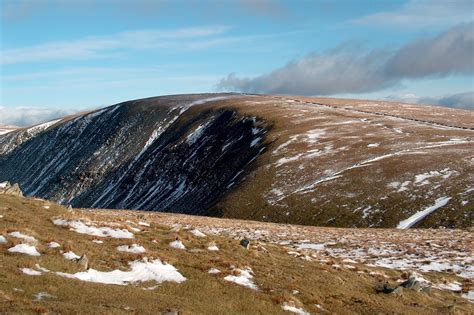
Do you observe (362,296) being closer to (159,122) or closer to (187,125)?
(187,125)

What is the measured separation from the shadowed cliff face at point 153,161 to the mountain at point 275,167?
470 mm

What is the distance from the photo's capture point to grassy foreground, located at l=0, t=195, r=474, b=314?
654 inches

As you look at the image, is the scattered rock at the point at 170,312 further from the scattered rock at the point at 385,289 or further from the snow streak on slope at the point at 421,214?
the snow streak on slope at the point at 421,214

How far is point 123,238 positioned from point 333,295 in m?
10.7

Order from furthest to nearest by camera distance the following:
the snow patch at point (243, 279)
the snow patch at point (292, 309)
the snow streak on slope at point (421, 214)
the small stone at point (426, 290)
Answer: the snow streak on slope at point (421, 214) → the small stone at point (426, 290) → the snow patch at point (243, 279) → the snow patch at point (292, 309)

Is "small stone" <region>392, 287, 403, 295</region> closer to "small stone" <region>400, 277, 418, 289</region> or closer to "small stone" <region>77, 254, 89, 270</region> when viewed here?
"small stone" <region>400, 277, 418, 289</region>

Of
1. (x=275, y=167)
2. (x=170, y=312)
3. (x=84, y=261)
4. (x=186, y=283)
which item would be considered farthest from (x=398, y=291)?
(x=275, y=167)

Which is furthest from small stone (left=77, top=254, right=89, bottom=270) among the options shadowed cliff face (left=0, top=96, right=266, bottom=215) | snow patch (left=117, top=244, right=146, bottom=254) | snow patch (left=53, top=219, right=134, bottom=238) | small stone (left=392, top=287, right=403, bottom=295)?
shadowed cliff face (left=0, top=96, right=266, bottom=215)

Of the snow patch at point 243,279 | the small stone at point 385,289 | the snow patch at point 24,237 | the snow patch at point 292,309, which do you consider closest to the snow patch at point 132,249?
the snow patch at point 24,237

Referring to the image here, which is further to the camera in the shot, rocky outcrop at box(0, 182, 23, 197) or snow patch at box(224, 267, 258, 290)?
rocky outcrop at box(0, 182, 23, 197)

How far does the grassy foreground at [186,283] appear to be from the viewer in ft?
54.5

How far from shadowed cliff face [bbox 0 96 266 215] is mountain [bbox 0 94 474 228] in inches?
18.5

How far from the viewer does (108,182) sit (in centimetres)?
14238

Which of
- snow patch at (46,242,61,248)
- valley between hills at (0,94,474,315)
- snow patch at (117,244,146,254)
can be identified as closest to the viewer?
valley between hills at (0,94,474,315)
